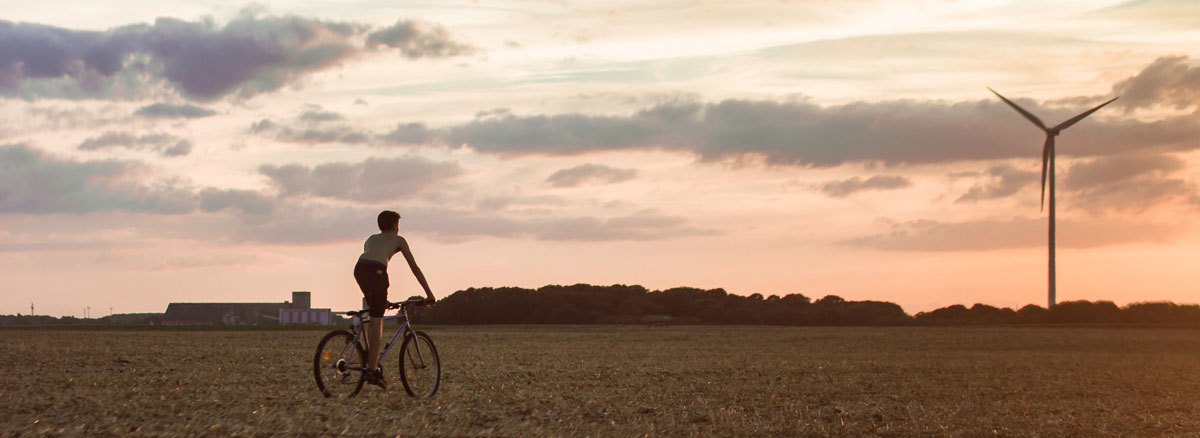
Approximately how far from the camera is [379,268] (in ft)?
54.3

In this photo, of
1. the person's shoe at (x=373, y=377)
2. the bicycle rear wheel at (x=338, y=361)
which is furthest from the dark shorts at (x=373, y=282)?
the person's shoe at (x=373, y=377)

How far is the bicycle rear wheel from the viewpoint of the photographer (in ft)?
57.1

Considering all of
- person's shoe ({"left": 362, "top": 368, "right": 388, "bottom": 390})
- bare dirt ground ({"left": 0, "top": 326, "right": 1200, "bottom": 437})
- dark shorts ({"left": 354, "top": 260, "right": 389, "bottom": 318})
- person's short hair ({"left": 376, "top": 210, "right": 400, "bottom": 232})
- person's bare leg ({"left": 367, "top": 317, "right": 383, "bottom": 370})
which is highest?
person's short hair ({"left": 376, "top": 210, "right": 400, "bottom": 232})

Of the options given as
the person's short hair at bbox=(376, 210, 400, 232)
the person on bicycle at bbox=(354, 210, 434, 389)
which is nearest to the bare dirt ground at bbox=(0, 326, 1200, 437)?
the person on bicycle at bbox=(354, 210, 434, 389)

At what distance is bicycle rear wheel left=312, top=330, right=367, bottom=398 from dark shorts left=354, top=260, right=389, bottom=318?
938 millimetres

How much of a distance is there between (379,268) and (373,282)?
0.20m

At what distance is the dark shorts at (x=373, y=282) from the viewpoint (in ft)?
54.3

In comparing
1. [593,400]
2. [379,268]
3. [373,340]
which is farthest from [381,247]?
[593,400]

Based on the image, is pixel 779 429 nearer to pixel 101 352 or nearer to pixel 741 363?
pixel 741 363

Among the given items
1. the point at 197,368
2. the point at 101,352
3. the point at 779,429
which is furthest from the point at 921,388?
the point at 101,352

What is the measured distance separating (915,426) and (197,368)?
16.1 meters

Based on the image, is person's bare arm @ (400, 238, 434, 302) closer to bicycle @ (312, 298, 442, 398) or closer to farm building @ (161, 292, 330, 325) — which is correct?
bicycle @ (312, 298, 442, 398)

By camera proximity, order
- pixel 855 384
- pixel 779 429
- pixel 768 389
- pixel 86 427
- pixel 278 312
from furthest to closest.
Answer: pixel 278 312 → pixel 855 384 → pixel 768 389 → pixel 779 429 → pixel 86 427

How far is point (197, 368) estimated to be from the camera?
26453 mm
